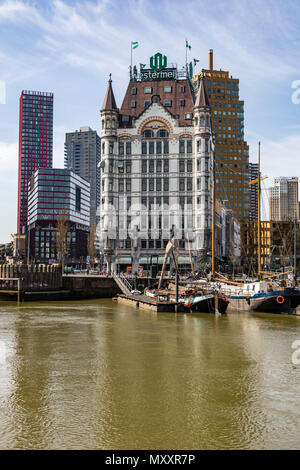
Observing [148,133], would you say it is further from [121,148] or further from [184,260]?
[184,260]

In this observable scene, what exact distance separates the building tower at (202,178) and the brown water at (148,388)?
189ft

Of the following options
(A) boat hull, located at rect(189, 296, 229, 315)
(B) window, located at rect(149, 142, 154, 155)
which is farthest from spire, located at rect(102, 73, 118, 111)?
(A) boat hull, located at rect(189, 296, 229, 315)

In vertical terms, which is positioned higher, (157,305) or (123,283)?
(123,283)

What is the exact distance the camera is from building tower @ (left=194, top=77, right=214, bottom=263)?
105 m

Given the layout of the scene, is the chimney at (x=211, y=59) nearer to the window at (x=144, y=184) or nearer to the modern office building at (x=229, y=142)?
the modern office building at (x=229, y=142)

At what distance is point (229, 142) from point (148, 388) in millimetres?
173502

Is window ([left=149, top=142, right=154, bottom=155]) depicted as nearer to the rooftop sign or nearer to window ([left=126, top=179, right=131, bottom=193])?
window ([left=126, top=179, right=131, bottom=193])

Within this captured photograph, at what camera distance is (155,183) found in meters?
109

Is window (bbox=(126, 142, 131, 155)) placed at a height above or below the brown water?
above

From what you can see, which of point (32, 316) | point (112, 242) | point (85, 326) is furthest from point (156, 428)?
point (112, 242)

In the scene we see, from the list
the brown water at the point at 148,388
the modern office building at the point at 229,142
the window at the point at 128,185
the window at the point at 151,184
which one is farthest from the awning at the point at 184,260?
the modern office building at the point at 229,142

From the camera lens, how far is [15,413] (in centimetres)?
2194

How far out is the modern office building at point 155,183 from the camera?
10669 cm

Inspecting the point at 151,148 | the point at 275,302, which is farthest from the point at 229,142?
the point at 275,302
